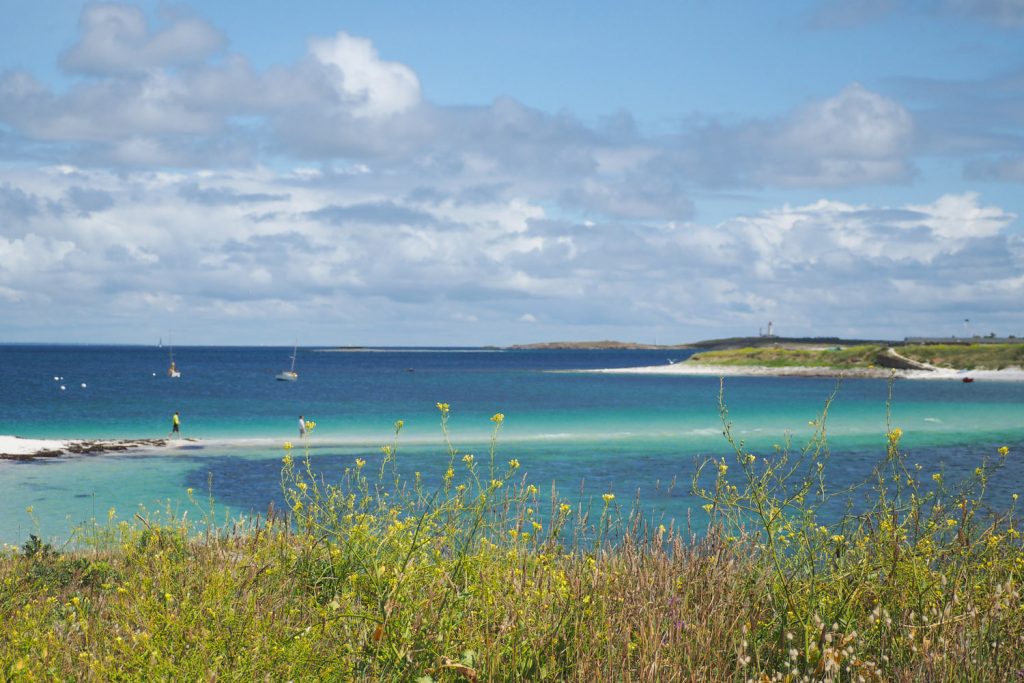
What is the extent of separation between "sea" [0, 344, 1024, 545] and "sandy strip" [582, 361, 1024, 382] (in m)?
21.6

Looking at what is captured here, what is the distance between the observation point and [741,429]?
169 ft

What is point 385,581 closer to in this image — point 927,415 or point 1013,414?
point 927,415

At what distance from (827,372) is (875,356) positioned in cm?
1089

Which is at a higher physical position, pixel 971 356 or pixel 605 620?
pixel 971 356

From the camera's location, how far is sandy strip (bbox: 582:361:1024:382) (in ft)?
390

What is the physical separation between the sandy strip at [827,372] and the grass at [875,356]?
9.30ft

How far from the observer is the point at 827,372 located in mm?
135875

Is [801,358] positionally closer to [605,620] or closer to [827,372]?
[827,372]

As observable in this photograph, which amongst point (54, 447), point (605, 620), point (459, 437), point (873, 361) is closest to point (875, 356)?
point (873, 361)

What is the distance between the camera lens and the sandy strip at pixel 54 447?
121 feet

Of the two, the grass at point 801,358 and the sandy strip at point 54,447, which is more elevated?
the grass at point 801,358

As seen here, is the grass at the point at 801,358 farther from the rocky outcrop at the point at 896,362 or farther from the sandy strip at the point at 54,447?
the sandy strip at the point at 54,447

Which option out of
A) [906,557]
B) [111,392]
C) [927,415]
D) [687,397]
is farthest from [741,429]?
[111,392]

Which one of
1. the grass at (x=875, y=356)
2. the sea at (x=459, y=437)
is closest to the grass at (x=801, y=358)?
the grass at (x=875, y=356)
